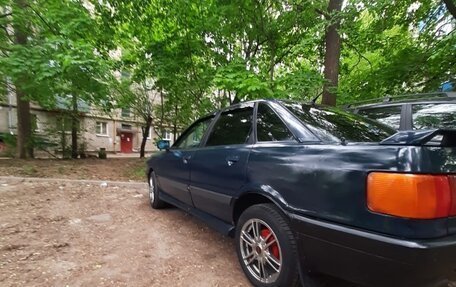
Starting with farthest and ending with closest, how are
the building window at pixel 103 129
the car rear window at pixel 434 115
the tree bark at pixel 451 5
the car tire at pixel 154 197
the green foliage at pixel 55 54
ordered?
1. the building window at pixel 103 129
2. the green foliage at pixel 55 54
3. the tree bark at pixel 451 5
4. the car tire at pixel 154 197
5. the car rear window at pixel 434 115

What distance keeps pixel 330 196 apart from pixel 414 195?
474 mm

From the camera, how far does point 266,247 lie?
2.51m

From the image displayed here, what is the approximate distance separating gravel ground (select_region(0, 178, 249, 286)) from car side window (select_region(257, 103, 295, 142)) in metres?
1.32

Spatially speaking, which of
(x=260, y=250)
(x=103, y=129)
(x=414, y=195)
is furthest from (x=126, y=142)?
(x=414, y=195)

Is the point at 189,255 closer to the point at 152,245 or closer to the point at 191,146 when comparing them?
the point at 152,245

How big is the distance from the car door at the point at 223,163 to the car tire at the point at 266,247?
324mm

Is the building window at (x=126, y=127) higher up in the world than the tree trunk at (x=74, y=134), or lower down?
higher up

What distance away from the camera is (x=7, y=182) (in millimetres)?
Answer: 6883

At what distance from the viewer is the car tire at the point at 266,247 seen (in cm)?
226

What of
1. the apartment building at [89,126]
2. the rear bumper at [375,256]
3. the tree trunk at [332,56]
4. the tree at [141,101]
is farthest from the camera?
the tree at [141,101]

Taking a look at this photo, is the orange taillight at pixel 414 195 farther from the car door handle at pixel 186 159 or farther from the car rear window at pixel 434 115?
the car rear window at pixel 434 115

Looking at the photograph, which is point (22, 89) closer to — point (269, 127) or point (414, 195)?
point (269, 127)

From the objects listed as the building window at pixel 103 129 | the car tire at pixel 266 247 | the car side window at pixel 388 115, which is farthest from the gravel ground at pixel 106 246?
the building window at pixel 103 129

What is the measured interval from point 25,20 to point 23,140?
17.0 feet
